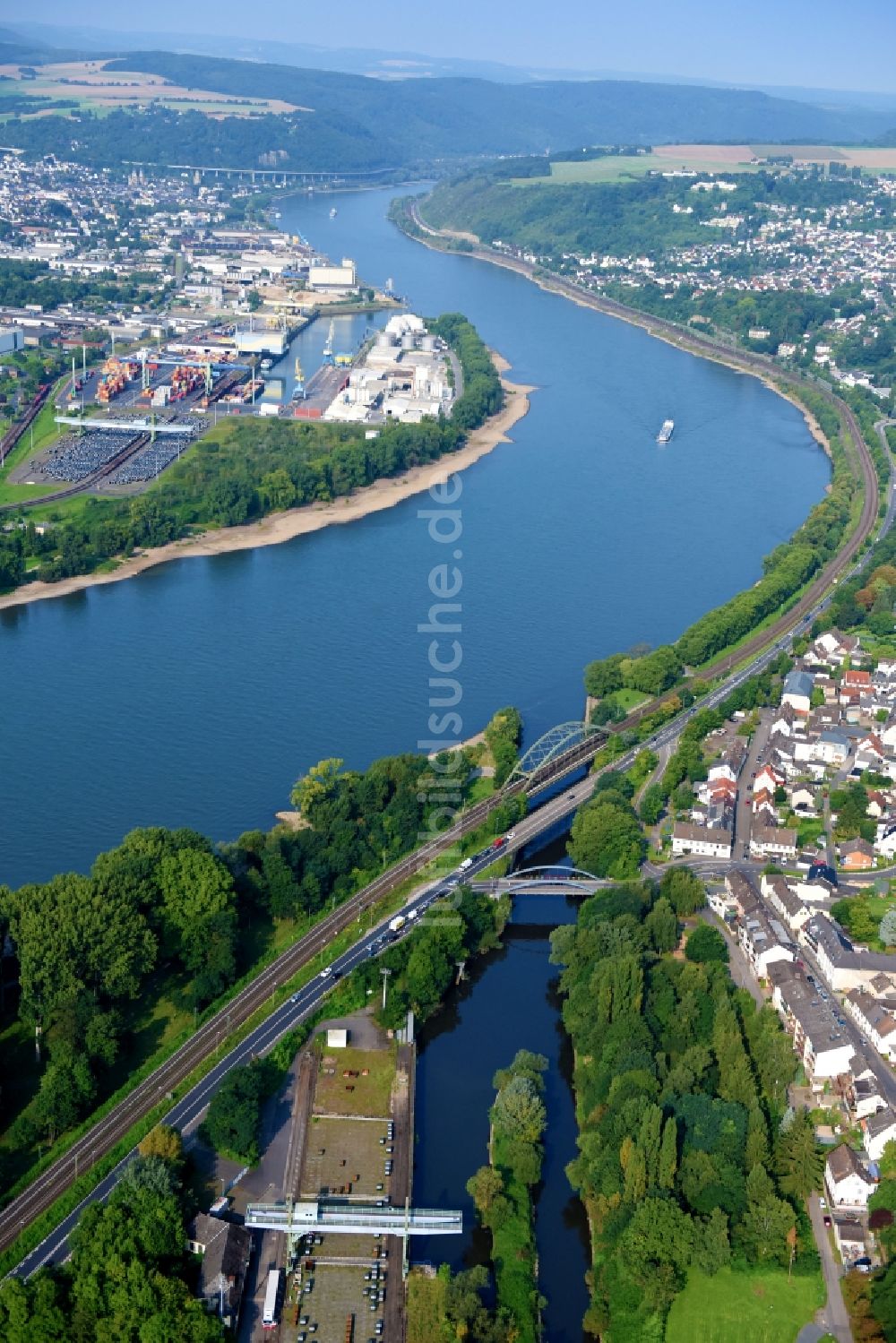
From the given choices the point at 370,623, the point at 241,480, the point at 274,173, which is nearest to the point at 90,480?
the point at 241,480

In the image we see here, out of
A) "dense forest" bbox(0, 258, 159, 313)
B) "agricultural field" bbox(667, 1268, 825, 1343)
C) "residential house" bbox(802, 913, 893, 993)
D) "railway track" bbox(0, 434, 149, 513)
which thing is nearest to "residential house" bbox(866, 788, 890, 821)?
"residential house" bbox(802, 913, 893, 993)

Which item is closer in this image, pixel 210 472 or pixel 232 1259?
pixel 232 1259

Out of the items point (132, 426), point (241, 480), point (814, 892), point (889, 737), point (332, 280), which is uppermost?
point (332, 280)

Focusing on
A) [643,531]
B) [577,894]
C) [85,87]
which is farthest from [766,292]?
[85,87]

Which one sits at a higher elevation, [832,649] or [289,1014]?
[832,649]

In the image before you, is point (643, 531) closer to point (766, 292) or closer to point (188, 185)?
point (766, 292)

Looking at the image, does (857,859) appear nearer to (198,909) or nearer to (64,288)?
(198,909)

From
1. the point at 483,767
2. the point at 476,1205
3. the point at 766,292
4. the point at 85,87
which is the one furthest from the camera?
the point at 85,87
